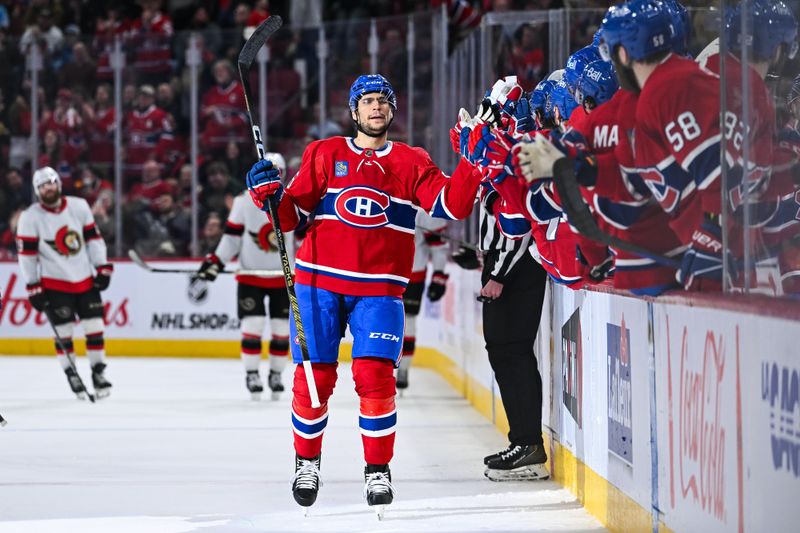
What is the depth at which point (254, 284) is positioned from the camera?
27.4 feet

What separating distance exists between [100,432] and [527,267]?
258cm

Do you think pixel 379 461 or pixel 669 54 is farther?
pixel 379 461

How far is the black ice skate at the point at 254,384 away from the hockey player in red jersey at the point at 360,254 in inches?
152

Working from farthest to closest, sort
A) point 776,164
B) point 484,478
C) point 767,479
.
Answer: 1. point 484,478
2. point 776,164
3. point 767,479

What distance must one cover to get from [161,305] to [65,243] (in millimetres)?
3527

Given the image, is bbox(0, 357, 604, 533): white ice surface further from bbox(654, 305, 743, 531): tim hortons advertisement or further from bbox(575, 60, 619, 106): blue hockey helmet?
bbox(575, 60, 619, 106): blue hockey helmet

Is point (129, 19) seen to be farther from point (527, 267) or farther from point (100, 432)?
point (527, 267)

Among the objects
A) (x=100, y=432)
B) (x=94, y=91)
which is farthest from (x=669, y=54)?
(x=94, y=91)

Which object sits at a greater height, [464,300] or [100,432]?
[464,300]

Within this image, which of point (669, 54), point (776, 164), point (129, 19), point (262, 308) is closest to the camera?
point (776, 164)

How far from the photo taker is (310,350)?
448 cm

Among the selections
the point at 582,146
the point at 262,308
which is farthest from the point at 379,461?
the point at 262,308

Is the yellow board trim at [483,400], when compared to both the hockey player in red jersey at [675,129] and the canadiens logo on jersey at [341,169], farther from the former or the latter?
the canadiens logo on jersey at [341,169]

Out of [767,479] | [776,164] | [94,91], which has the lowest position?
[767,479]
